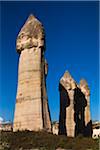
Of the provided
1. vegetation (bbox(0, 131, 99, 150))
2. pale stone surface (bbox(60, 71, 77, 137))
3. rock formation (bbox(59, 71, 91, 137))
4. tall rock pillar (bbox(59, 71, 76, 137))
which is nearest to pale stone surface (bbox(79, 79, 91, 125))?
rock formation (bbox(59, 71, 91, 137))

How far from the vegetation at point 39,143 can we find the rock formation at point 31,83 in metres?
4.24

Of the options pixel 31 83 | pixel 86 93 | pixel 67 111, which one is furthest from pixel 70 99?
pixel 31 83

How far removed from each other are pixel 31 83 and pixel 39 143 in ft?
26.1

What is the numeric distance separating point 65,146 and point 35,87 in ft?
27.5

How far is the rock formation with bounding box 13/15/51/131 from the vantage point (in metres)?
25.8

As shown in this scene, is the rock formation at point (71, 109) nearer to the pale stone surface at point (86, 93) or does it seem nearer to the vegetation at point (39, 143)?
the pale stone surface at point (86, 93)

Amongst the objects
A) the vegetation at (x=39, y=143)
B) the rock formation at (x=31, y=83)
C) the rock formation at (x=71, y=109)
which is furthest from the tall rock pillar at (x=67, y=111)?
the vegetation at (x=39, y=143)

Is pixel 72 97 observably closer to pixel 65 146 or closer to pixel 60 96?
pixel 60 96

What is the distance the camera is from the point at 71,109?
122ft

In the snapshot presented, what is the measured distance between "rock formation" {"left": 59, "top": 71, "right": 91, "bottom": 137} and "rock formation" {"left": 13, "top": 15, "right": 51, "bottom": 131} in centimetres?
1016

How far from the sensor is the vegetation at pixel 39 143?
18688 mm

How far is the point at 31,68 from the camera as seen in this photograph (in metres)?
27.1

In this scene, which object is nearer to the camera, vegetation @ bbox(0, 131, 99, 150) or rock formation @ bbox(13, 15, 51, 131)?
vegetation @ bbox(0, 131, 99, 150)

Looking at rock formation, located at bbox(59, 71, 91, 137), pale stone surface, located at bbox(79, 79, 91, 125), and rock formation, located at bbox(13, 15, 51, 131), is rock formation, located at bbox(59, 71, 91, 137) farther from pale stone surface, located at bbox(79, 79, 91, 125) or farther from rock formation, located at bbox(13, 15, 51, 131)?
rock formation, located at bbox(13, 15, 51, 131)
